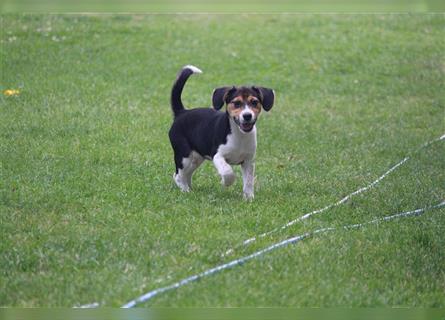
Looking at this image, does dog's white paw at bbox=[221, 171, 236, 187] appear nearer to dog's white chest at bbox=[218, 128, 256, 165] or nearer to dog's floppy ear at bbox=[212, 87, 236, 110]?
dog's white chest at bbox=[218, 128, 256, 165]

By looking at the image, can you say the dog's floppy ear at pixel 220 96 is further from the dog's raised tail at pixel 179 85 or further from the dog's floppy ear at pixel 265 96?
the dog's raised tail at pixel 179 85

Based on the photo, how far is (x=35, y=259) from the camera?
6672mm

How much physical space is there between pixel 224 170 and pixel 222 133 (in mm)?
452

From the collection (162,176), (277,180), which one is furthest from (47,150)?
(277,180)

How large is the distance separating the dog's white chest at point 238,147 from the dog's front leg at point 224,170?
0.26ft

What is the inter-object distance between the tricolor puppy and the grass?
12.3 inches

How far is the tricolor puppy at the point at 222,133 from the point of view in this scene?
8.46 meters

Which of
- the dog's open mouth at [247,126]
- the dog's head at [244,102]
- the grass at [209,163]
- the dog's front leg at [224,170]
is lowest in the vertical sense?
the grass at [209,163]

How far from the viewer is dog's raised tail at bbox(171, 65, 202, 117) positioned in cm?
916

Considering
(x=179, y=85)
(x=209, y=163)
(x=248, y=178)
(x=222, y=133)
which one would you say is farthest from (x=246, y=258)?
(x=209, y=163)

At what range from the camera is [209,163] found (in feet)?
35.5

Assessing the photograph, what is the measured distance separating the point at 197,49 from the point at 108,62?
2.14m

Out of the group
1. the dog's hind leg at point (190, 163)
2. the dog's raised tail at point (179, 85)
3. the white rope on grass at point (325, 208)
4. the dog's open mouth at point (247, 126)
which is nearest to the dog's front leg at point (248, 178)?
the dog's open mouth at point (247, 126)

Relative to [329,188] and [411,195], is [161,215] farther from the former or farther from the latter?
[411,195]
